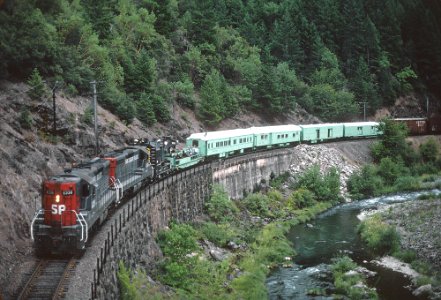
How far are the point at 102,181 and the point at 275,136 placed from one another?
124 ft

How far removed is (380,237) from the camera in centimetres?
3850

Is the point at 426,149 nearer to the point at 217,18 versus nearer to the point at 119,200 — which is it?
the point at 217,18

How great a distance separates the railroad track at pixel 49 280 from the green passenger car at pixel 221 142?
2683 cm

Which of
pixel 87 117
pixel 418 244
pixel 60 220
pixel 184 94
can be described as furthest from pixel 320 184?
pixel 60 220

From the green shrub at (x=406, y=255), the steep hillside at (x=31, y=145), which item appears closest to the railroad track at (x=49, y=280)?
the steep hillside at (x=31, y=145)

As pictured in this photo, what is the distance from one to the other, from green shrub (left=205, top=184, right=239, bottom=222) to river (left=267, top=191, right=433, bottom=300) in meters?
5.70

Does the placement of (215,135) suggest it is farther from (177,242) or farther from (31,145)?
(31,145)

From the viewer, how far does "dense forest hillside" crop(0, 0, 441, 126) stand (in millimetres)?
45125

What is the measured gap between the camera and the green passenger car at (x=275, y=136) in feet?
190

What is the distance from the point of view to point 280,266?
34.5 meters

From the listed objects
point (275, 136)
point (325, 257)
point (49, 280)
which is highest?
point (275, 136)

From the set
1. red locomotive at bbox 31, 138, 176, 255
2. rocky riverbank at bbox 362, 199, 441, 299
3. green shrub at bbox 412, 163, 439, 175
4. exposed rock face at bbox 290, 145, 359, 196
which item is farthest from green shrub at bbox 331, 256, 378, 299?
green shrub at bbox 412, 163, 439, 175

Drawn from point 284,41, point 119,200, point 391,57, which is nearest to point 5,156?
point 119,200

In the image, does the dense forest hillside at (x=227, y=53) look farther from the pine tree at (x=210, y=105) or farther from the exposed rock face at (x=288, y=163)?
the exposed rock face at (x=288, y=163)
